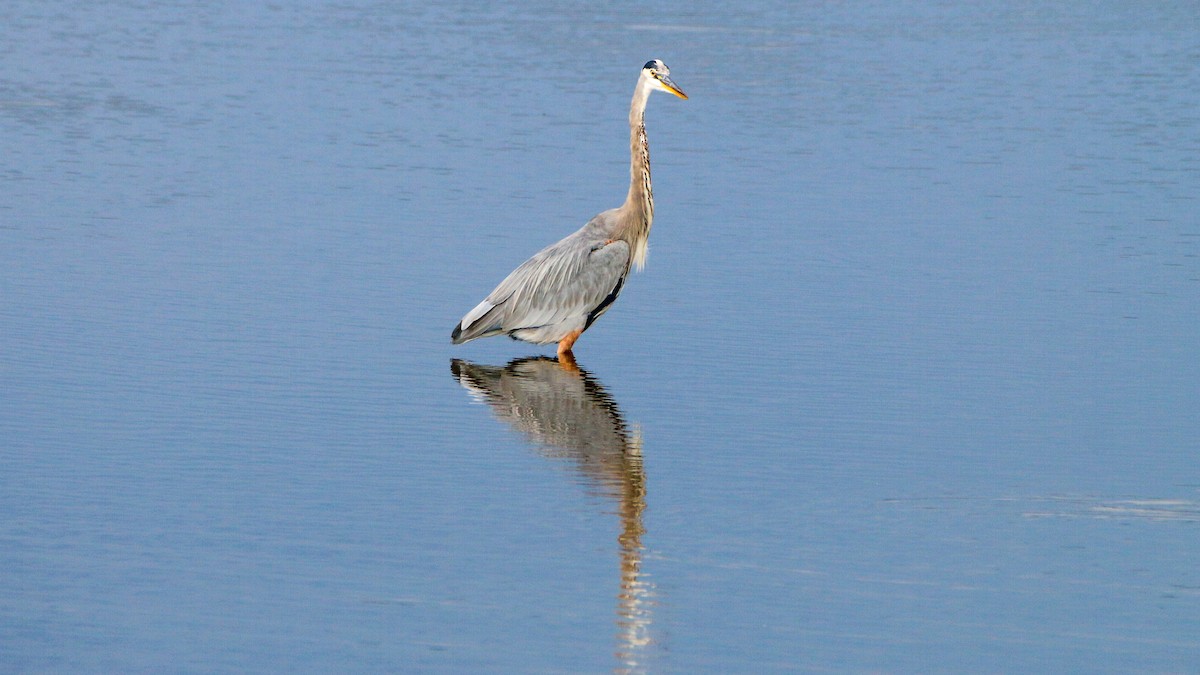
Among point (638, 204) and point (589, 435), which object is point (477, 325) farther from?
point (589, 435)

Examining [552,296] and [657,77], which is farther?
[657,77]

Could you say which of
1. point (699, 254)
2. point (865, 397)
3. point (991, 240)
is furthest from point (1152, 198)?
point (865, 397)

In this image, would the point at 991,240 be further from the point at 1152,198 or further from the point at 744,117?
the point at 744,117

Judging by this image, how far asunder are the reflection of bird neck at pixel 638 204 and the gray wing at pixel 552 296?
232 mm

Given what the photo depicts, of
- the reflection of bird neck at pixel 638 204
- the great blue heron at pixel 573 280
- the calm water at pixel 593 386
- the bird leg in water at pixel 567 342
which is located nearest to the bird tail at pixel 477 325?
the great blue heron at pixel 573 280

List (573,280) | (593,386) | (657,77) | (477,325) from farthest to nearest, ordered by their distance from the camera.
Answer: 1. (657,77)
2. (573,280)
3. (477,325)
4. (593,386)

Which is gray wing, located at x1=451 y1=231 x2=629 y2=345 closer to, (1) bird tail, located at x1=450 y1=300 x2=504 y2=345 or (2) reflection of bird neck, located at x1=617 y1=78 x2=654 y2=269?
(1) bird tail, located at x1=450 y1=300 x2=504 y2=345

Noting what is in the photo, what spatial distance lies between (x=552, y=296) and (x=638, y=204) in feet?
3.21

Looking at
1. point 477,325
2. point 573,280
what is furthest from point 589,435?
point 573,280

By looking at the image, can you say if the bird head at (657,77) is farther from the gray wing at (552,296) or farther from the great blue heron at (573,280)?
the gray wing at (552,296)

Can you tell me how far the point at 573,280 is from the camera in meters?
11.2

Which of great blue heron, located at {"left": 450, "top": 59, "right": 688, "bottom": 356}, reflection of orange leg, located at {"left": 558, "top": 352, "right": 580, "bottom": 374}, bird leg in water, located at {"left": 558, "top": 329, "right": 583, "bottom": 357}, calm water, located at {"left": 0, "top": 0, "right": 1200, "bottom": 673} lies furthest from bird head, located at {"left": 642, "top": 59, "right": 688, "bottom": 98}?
reflection of orange leg, located at {"left": 558, "top": 352, "right": 580, "bottom": 374}

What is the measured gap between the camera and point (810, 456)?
8656 mm

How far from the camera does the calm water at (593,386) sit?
21.6 ft
